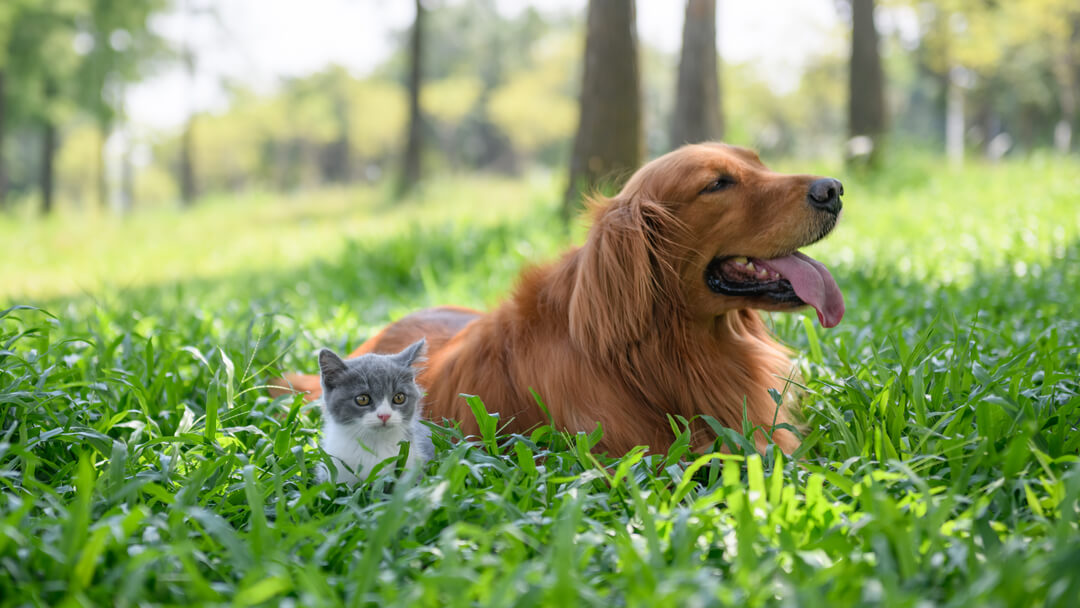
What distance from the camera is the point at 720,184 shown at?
100 inches

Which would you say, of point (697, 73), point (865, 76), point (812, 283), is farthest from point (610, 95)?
point (865, 76)

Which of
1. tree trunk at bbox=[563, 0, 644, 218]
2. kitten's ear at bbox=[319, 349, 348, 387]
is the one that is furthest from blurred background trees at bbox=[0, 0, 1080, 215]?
kitten's ear at bbox=[319, 349, 348, 387]

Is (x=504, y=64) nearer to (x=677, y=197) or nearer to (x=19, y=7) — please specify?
(x=19, y=7)

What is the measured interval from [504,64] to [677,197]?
5778cm

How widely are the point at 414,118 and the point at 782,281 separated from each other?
16410 mm

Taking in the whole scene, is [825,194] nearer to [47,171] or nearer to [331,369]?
[331,369]

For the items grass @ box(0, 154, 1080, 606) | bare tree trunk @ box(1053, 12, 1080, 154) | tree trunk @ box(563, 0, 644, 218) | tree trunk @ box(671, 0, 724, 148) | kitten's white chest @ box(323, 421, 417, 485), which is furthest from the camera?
bare tree trunk @ box(1053, 12, 1080, 154)

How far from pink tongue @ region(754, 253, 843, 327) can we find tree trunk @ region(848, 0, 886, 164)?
35.5 feet

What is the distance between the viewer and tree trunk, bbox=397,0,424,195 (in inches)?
682

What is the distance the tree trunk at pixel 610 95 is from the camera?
24.9 feet

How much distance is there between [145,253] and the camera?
1173 cm

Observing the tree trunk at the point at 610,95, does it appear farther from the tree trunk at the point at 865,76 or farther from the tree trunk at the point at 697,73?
the tree trunk at the point at 865,76

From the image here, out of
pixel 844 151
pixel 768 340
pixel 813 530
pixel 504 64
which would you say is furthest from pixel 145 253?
pixel 504 64

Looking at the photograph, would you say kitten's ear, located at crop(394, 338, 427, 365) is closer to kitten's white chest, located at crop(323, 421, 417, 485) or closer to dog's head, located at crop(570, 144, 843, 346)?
kitten's white chest, located at crop(323, 421, 417, 485)
